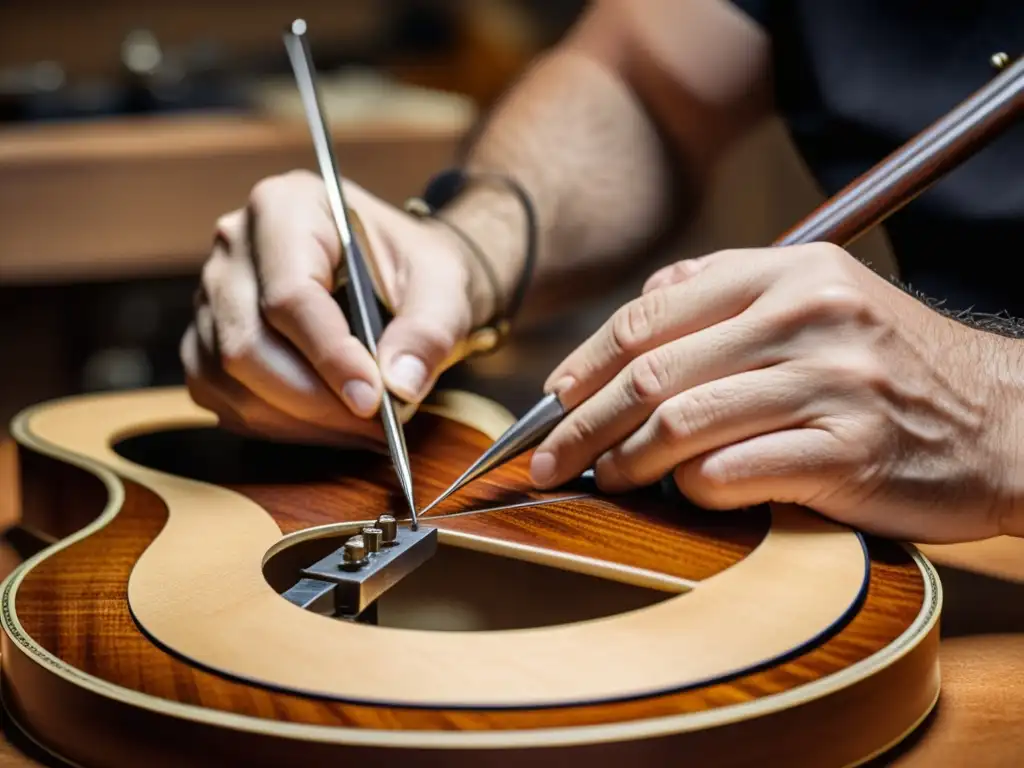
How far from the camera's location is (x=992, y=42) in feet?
3.52

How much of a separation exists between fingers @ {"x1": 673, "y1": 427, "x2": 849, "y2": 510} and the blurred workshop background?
0.48m

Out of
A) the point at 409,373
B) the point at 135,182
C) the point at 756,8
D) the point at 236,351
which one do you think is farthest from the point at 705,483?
the point at 135,182

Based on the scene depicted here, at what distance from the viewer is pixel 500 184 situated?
1.33m

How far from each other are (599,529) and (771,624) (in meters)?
0.16

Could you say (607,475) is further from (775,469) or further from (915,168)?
(915,168)

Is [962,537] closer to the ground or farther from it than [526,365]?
farther from it

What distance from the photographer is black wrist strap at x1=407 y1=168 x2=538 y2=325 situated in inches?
49.3

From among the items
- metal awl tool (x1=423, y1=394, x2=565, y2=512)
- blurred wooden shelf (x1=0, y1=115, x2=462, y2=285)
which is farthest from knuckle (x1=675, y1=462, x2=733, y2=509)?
blurred wooden shelf (x1=0, y1=115, x2=462, y2=285)

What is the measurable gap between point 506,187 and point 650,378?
2.14 feet

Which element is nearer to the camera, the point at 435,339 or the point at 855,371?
the point at 855,371

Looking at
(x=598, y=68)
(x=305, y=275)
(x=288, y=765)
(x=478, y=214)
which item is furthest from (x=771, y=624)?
(x=598, y=68)

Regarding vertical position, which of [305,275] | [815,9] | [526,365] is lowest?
[526,365]

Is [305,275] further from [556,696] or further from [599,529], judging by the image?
[556,696]

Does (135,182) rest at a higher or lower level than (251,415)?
higher
